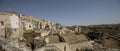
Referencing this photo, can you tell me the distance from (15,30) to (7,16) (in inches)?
35.6

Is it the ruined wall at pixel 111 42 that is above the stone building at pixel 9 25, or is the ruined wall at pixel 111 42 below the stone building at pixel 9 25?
below

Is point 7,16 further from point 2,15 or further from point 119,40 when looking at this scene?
point 119,40

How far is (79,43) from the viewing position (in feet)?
31.3

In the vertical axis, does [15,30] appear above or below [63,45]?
above

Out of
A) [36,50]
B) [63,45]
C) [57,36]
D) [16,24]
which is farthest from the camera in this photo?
[57,36]

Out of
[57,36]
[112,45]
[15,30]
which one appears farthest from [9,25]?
[112,45]

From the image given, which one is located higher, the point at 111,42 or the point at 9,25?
the point at 9,25

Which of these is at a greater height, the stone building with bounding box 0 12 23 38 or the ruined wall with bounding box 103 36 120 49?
the stone building with bounding box 0 12 23 38

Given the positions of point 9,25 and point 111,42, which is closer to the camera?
point 9,25

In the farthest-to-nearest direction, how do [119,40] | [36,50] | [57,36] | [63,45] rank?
[119,40] < [57,36] < [63,45] < [36,50]

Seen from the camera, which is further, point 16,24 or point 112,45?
point 112,45

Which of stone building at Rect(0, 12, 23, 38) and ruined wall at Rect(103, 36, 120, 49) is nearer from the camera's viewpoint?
stone building at Rect(0, 12, 23, 38)

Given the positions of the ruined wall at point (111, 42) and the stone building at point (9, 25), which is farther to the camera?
the ruined wall at point (111, 42)

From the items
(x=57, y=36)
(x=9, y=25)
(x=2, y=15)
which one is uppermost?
(x=2, y=15)
